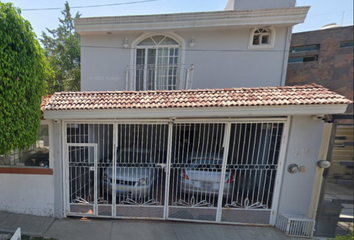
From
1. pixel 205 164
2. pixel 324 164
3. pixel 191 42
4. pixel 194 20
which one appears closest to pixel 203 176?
pixel 205 164

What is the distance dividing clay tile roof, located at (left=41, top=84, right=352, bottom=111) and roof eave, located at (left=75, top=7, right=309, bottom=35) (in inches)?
117

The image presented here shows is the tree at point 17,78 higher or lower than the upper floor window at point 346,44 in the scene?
lower

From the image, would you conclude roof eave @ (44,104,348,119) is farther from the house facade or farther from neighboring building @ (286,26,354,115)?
neighboring building @ (286,26,354,115)

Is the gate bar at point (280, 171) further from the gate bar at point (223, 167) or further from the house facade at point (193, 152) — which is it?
the gate bar at point (223, 167)

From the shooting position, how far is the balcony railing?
550cm

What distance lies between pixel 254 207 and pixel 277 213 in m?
0.52

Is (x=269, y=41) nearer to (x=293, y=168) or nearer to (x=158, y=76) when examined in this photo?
(x=158, y=76)

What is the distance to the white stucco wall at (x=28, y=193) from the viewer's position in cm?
359

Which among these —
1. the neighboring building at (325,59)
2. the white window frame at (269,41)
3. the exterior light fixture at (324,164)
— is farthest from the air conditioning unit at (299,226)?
the neighboring building at (325,59)

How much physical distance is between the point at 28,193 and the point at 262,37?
8684mm

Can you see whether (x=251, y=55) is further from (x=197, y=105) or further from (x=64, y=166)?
(x=64, y=166)

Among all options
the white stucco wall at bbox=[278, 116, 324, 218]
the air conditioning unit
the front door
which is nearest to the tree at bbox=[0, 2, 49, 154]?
the front door

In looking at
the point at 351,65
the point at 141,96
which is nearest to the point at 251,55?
the point at 141,96

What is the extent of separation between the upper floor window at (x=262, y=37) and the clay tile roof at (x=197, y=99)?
103 inches
